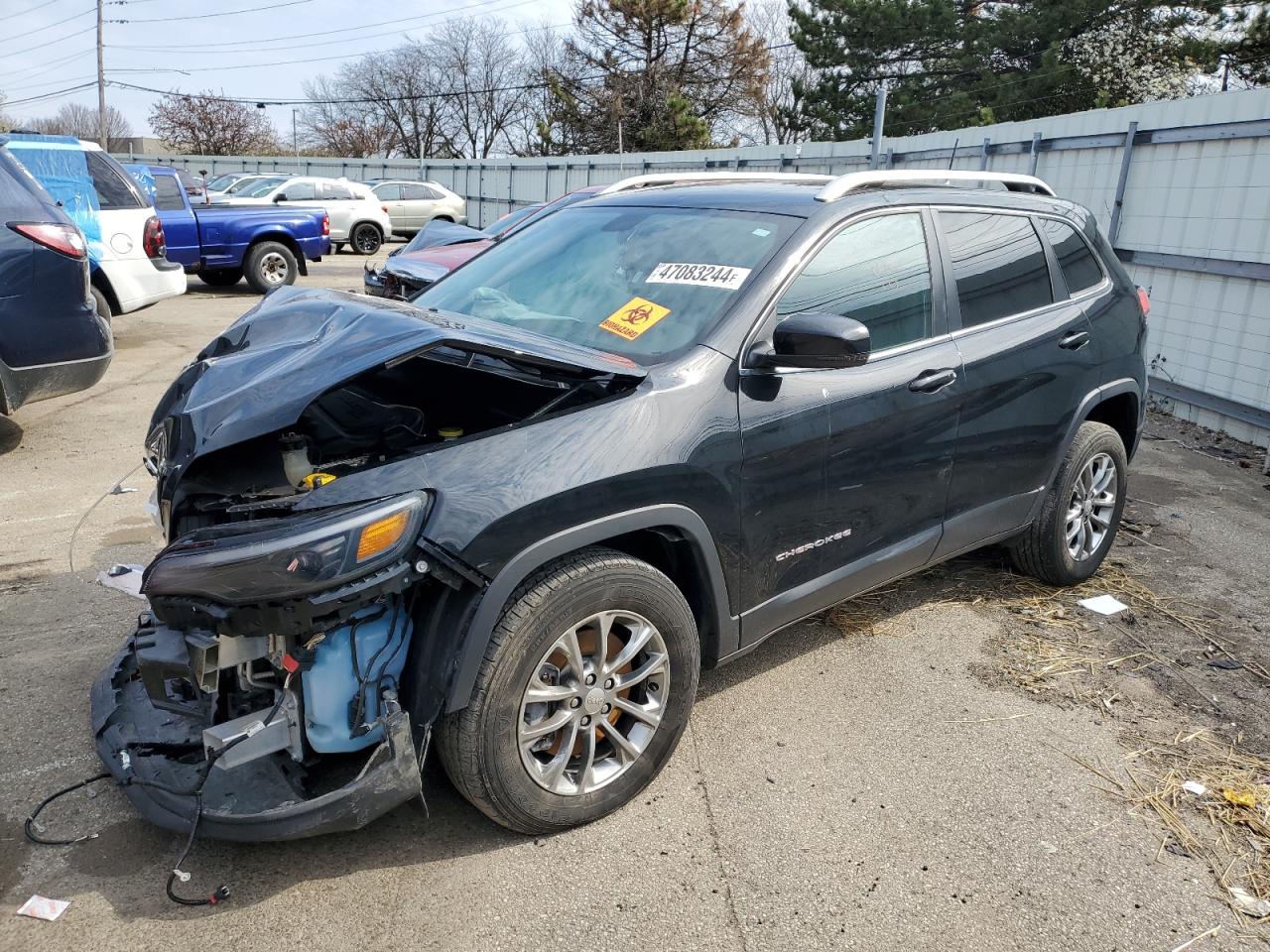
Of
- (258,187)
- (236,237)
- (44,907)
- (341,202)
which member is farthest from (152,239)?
(258,187)

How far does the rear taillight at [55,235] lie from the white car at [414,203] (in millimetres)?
20216

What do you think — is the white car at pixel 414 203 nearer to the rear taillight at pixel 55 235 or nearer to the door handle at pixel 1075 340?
the rear taillight at pixel 55 235

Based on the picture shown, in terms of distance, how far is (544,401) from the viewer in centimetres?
312

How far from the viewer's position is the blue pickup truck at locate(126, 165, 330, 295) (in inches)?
540

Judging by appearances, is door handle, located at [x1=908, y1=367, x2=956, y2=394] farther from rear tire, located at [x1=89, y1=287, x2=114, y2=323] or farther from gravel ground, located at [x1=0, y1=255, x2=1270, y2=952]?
rear tire, located at [x1=89, y1=287, x2=114, y2=323]

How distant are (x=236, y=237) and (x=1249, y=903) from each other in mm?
14518

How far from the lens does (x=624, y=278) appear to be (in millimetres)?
3461

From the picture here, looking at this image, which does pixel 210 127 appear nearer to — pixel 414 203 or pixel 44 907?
pixel 414 203

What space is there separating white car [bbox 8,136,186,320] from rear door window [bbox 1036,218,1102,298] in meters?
8.35

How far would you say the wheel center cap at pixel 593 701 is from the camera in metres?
2.76

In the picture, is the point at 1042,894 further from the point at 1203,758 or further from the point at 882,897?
the point at 1203,758

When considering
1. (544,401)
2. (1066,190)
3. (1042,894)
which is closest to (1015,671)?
(1042,894)

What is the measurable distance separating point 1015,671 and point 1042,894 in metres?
1.37

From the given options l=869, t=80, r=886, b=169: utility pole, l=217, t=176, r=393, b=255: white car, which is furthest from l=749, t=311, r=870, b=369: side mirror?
l=217, t=176, r=393, b=255: white car
